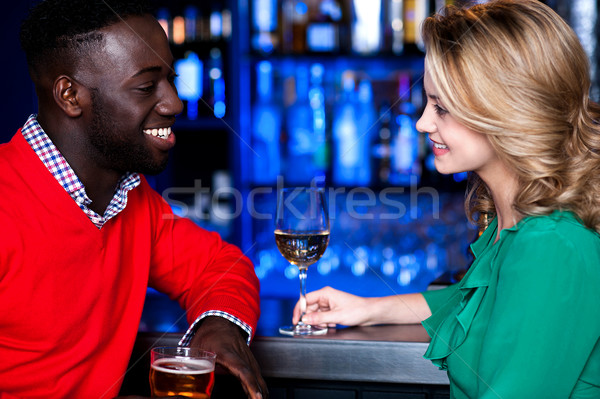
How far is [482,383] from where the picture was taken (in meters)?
0.94

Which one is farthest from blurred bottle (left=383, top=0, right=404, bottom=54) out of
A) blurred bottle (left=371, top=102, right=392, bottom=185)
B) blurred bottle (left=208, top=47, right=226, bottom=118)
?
blurred bottle (left=208, top=47, right=226, bottom=118)

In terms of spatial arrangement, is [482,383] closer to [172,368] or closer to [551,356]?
[551,356]

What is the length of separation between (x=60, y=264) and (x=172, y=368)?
321 millimetres

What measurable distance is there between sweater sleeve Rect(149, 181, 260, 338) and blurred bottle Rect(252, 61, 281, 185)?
1572mm

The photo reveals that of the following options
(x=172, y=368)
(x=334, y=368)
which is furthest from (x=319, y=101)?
(x=172, y=368)

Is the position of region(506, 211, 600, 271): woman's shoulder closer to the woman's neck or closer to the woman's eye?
the woman's neck

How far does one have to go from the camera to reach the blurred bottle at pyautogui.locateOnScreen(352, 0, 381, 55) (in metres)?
2.91

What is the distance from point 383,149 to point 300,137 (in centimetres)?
38

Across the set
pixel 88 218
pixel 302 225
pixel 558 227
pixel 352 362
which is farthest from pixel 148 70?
pixel 558 227

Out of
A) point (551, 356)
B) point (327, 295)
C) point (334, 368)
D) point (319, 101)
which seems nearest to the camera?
point (551, 356)

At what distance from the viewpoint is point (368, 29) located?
114 inches

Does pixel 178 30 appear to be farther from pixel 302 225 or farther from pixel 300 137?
pixel 302 225

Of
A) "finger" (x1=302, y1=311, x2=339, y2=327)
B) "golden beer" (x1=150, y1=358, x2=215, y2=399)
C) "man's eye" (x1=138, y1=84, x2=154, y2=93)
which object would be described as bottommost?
"finger" (x1=302, y1=311, x2=339, y2=327)

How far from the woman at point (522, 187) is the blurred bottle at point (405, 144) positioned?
1.76m
